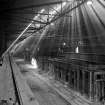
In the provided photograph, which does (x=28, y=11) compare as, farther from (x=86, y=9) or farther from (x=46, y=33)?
(x=46, y=33)

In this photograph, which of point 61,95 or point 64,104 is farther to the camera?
point 61,95

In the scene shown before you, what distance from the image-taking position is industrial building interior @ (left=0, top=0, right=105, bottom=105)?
5.89 meters

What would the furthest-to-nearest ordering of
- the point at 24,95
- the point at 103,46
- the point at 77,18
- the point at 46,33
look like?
the point at 46,33, the point at 77,18, the point at 103,46, the point at 24,95

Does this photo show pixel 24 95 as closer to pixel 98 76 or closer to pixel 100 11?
pixel 98 76

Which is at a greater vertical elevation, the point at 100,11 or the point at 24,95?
the point at 100,11

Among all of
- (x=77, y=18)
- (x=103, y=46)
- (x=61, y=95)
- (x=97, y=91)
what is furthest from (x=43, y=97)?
(x=77, y=18)

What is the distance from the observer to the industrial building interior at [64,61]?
232 inches

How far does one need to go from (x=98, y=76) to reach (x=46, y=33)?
15104 millimetres

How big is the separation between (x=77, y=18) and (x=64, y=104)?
375 inches

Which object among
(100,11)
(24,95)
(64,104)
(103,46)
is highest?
(100,11)

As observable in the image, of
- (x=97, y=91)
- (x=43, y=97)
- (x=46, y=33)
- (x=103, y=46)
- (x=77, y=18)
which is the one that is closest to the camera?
(x=97, y=91)

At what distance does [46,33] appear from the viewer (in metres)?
20.8

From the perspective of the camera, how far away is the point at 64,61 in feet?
30.7

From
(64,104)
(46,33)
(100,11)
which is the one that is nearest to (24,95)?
(64,104)
